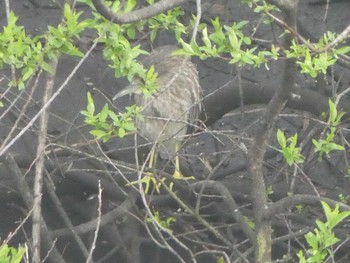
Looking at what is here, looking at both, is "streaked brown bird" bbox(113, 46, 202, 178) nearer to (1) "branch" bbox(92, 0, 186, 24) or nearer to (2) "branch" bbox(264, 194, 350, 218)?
(2) "branch" bbox(264, 194, 350, 218)

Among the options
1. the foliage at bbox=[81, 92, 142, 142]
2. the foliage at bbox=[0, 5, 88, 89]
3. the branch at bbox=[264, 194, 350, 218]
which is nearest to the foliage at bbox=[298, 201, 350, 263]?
the branch at bbox=[264, 194, 350, 218]

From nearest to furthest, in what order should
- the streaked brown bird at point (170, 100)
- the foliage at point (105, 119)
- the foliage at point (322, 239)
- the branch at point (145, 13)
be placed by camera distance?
the branch at point (145, 13), the foliage at point (322, 239), the foliage at point (105, 119), the streaked brown bird at point (170, 100)

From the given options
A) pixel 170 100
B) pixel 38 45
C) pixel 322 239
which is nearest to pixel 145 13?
pixel 38 45

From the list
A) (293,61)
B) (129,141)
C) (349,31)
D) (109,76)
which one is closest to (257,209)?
(293,61)

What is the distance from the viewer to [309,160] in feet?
16.1

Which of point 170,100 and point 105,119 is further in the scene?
point 170,100

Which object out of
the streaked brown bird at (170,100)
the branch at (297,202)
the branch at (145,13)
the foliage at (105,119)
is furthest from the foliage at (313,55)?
the streaked brown bird at (170,100)

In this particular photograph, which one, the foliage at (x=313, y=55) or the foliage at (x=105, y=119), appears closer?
the foliage at (x=313, y=55)

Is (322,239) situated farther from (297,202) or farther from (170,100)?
(170,100)

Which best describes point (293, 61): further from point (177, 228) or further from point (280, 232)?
point (177, 228)

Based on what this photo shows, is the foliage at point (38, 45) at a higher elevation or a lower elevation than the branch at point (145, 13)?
lower

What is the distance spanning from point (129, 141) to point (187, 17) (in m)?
1.24

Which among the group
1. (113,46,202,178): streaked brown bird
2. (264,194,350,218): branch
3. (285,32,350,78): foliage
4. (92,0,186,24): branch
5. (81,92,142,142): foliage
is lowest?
(113,46,202,178): streaked brown bird

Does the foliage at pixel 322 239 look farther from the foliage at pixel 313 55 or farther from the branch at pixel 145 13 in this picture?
the branch at pixel 145 13
